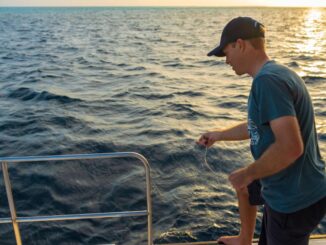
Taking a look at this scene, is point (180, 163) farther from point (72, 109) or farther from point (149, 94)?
point (149, 94)

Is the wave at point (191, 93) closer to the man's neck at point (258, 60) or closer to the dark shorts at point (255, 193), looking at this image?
the dark shorts at point (255, 193)

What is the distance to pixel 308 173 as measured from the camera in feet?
7.97

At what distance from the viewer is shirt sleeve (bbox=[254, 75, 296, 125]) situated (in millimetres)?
2148

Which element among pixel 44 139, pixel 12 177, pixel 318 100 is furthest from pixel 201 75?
pixel 12 177

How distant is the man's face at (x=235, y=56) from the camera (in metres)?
2.45

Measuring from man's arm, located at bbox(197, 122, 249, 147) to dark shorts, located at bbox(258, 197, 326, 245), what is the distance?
0.66m

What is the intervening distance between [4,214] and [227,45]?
210 inches

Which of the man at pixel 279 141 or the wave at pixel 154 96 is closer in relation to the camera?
the man at pixel 279 141

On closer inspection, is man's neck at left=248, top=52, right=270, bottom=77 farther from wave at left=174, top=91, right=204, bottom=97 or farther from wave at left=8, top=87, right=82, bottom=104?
wave at left=174, top=91, right=204, bottom=97

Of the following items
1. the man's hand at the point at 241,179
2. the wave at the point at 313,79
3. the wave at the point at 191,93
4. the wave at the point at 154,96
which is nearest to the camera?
the man's hand at the point at 241,179

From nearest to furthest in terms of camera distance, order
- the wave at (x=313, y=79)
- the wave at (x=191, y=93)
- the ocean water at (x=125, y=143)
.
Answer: the ocean water at (x=125, y=143) → the wave at (x=191, y=93) → the wave at (x=313, y=79)

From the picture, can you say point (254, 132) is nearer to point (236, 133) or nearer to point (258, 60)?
point (258, 60)

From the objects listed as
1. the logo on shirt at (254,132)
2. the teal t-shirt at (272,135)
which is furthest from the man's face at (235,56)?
the logo on shirt at (254,132)

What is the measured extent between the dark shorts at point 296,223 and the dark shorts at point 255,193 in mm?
361
